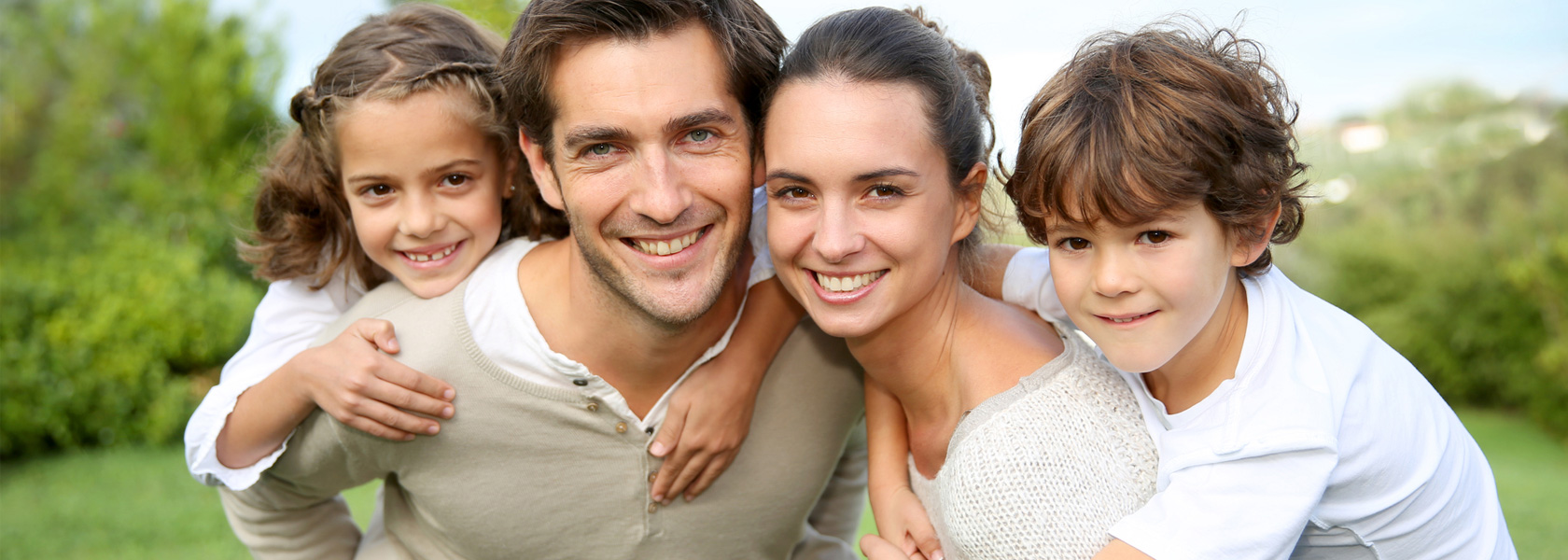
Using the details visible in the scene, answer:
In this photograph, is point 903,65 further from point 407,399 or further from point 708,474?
point 407,399

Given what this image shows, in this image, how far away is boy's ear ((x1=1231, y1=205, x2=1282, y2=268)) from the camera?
2400 millimetres

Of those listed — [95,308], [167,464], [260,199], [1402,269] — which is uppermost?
[260,199]

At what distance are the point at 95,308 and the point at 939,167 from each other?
829 cm

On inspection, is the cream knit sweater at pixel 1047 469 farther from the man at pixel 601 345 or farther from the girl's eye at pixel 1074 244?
the man at pixel 601 345

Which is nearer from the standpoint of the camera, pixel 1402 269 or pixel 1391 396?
pixel 1391 396

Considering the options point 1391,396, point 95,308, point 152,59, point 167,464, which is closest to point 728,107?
point 1391,396

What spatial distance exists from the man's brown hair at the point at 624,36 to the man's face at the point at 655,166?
3cm

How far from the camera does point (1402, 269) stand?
10828mm

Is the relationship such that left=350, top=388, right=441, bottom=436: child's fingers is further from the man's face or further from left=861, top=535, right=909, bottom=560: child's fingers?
left=861, top=535, right=909, bottom=560: child's fingers

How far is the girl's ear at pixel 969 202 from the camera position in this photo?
2617mm

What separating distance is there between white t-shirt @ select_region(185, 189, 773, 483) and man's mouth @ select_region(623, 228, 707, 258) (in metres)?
0.20

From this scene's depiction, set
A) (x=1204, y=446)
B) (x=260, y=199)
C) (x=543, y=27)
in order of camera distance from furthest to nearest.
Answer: (x=260, y=199) → (x=543, y=27) → (x=1204, y=446)

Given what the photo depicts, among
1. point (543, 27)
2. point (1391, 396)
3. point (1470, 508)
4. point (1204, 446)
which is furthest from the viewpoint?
point (543, 27)

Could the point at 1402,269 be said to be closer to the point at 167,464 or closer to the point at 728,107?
the point at 728,107
